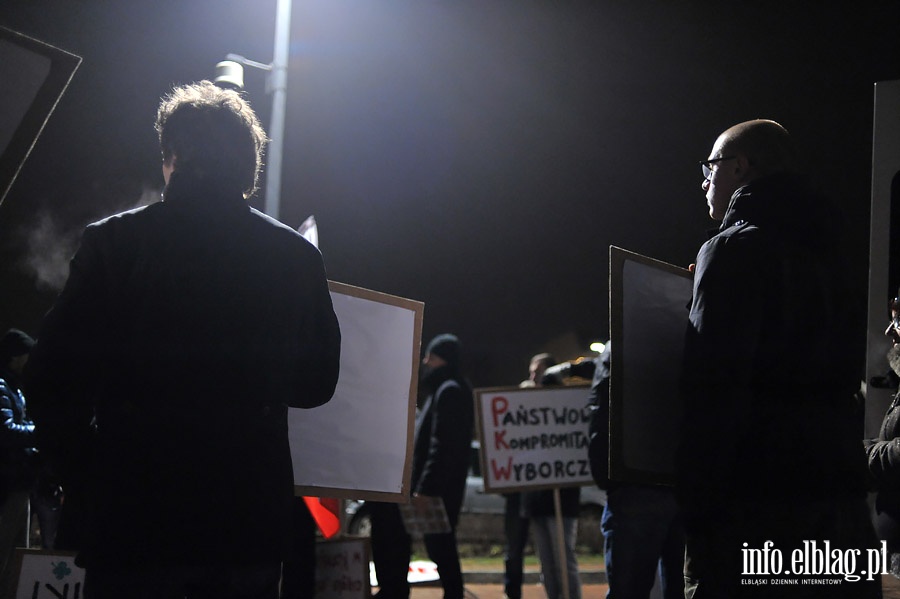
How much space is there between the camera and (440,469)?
718 centimetres

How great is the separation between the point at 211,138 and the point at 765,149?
1.60 m

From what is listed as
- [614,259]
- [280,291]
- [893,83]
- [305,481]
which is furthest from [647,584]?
[280,291]

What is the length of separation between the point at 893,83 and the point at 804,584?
78.1 inches

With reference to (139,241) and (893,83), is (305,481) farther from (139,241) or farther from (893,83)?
(893,83)

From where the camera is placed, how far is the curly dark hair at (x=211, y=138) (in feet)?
8.16

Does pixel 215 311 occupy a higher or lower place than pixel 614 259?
lower

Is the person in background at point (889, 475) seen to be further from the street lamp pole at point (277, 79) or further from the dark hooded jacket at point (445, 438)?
the street lamp pole at point (277, 79)

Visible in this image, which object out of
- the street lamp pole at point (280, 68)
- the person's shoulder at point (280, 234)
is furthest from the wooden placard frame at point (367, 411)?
the street lamp pole at point (280, 68)

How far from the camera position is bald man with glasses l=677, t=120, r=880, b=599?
2.48m

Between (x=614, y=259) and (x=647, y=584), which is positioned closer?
(x=614, y=259)

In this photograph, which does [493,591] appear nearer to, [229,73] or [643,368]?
[229,73]

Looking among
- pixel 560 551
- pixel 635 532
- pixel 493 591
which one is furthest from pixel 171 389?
pixel 493 591

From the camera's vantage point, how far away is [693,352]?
A: 256 cm

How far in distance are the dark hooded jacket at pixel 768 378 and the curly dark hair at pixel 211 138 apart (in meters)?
1.25
